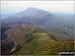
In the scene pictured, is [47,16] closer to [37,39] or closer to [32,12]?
[32,12]

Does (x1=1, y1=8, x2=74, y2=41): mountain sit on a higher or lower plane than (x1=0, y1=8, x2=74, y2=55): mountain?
lower

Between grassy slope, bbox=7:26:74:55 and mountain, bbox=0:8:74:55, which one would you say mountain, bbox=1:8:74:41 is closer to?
mountain, bbox=0:8:74:55

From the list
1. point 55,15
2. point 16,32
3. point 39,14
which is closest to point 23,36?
point 16,32

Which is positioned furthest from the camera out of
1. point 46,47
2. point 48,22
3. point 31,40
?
point 48,22

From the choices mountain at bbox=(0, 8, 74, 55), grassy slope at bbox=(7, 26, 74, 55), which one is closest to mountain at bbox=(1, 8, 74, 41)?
mountain at bbox=(0, 8, 74, 55)

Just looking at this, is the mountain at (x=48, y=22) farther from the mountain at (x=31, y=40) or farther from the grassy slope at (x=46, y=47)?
the grassy slope at (x=46, y=47)

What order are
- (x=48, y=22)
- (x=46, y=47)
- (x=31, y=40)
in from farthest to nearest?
(x=48, y=22)
(x=31, y=40)
(x=46, y=47)

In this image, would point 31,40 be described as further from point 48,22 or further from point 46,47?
point 48,22

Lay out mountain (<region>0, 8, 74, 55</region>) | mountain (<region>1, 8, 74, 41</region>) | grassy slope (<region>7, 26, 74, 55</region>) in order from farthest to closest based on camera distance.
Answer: mountain (<region>1, 8, 74, 41</region>), mountain (<region>0, 8, 74, 55</region>), grassy slope (<region>7, 26, 74, 55</region>)

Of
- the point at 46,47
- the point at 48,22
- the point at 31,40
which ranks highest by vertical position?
the point at 46,47

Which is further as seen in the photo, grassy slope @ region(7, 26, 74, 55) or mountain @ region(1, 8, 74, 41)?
mountain @ region(1, 8, 74, 41)

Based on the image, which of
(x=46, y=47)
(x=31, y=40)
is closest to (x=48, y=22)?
(x=31, y=40)

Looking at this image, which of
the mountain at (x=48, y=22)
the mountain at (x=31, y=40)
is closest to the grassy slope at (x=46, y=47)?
the mountain at (x=31, y=40)
